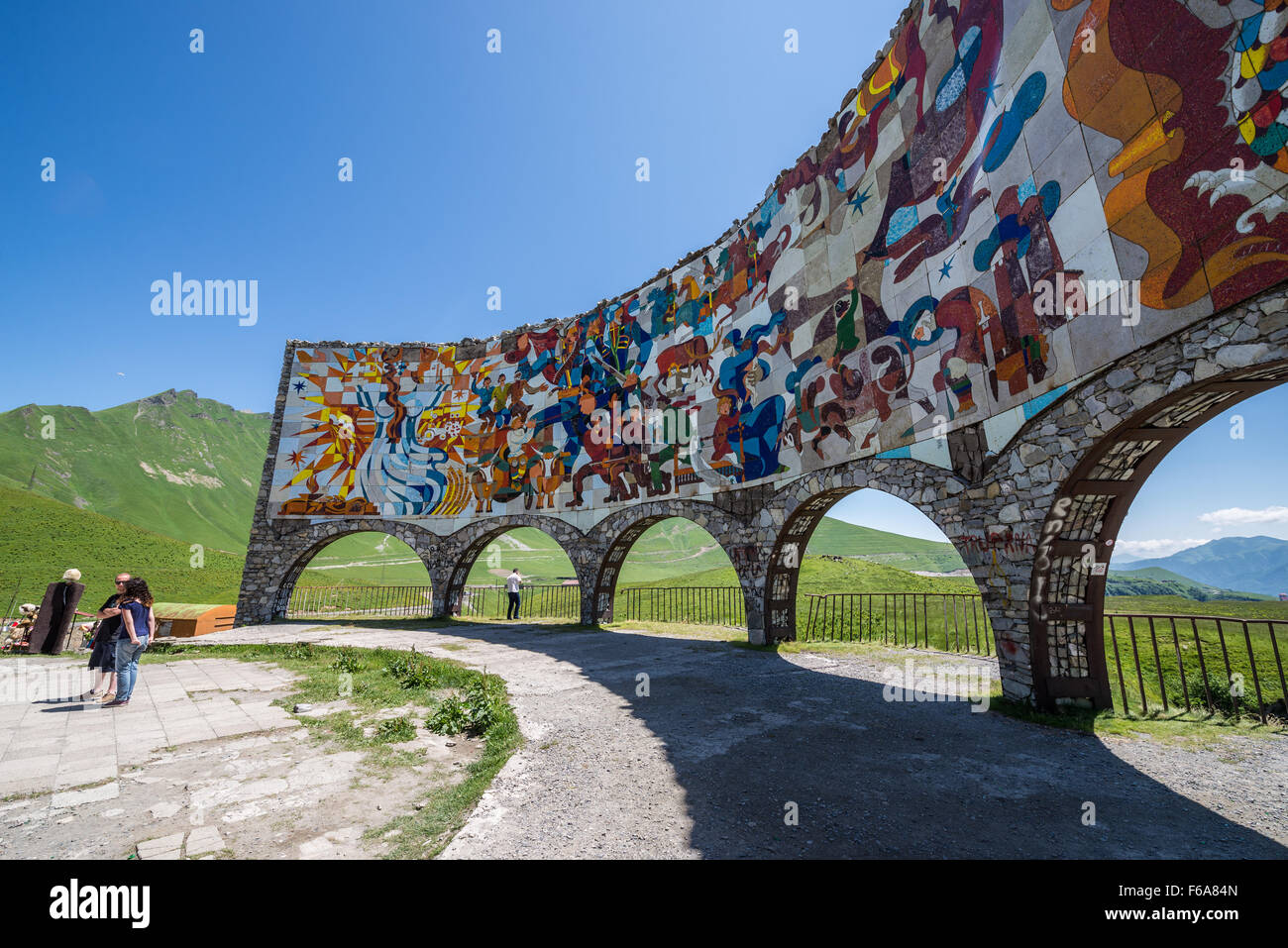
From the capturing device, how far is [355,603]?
2261 cm

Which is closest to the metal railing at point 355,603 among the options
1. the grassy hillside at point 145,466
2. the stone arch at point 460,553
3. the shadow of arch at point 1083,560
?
the stone arch at point 460,553

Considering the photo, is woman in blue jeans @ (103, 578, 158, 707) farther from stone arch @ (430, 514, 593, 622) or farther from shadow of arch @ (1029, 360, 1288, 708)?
shadow of arch @ (1029, 360, 1288, 708)

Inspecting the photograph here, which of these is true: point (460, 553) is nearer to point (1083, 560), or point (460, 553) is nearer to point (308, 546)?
point (308, 546)

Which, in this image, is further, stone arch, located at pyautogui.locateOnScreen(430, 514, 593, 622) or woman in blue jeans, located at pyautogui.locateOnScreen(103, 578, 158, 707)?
stone arch, located at pyautogui.locateOnScreen(430, 514, 593, 622)

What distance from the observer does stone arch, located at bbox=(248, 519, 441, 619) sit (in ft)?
58.9

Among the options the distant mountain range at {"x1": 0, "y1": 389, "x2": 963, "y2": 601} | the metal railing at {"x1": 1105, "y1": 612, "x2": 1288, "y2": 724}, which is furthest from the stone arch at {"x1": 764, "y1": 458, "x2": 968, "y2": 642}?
the distant mountain range at {"x1": 0, "y1": 389, "x2": 963, "y2": 601}

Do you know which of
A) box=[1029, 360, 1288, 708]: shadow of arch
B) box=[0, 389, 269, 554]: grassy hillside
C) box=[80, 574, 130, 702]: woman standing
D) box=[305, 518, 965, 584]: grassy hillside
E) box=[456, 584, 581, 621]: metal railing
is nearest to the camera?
box=[1029, 360, 1288, 708]: shadow of arch

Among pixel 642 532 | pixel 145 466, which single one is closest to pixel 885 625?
pixel 642 532

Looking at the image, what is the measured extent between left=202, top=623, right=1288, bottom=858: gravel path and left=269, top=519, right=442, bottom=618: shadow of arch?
12.7m

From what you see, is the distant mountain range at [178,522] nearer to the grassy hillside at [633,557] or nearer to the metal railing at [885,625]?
the grassy hillside at [633,557]

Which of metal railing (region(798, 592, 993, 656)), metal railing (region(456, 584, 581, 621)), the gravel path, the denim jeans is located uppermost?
the denim jeans

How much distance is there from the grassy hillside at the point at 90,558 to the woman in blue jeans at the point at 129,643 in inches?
723

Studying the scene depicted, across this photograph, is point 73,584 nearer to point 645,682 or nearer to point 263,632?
point 263,632
